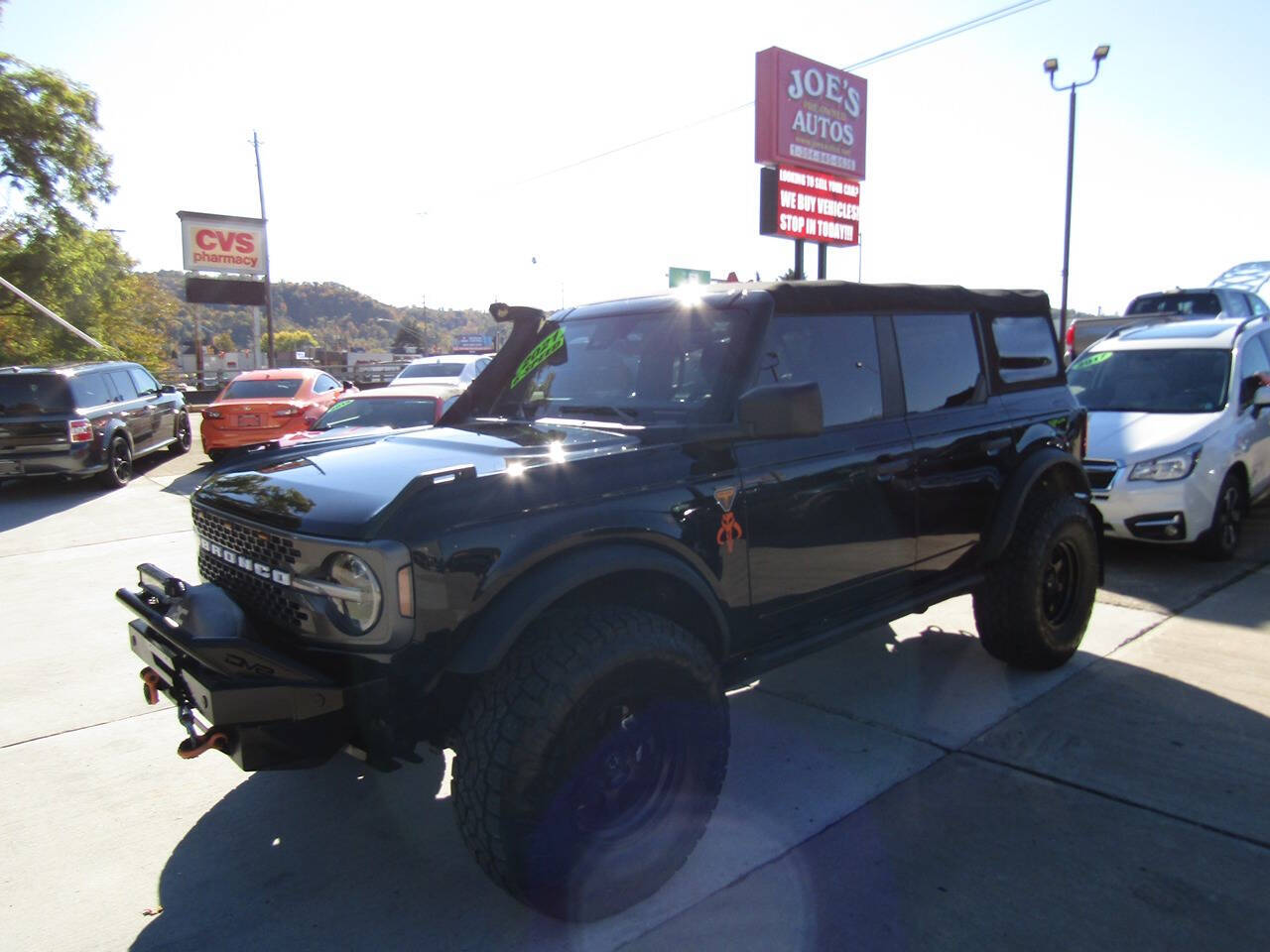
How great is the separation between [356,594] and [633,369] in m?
1.57

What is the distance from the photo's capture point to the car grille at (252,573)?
246cm

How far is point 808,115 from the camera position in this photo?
1521 cm

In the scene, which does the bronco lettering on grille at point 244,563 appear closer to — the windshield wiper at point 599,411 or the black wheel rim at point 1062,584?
the windshield wiper at point 599,411

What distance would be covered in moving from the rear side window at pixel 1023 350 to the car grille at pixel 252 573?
347 centimetres

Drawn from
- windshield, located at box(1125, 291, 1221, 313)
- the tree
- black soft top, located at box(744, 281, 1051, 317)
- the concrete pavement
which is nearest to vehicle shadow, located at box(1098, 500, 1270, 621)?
the concrete pavement

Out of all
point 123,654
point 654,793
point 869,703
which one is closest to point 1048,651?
point 869,703

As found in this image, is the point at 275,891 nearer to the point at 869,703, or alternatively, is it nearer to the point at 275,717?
the point at 275,717

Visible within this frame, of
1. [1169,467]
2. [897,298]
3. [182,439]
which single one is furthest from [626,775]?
[182,439]

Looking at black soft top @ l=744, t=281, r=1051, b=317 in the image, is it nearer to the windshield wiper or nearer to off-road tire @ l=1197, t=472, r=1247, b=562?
the windshield wiper

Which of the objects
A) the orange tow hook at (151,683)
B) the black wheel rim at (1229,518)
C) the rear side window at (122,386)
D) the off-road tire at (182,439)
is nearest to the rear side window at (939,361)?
the orange tow hook at (151,683)

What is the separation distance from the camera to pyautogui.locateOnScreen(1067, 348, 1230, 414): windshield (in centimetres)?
682

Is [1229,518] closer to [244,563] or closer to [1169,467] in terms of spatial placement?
[1169,467]

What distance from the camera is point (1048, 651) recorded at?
13.9 feet

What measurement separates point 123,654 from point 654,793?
3.76 metres
